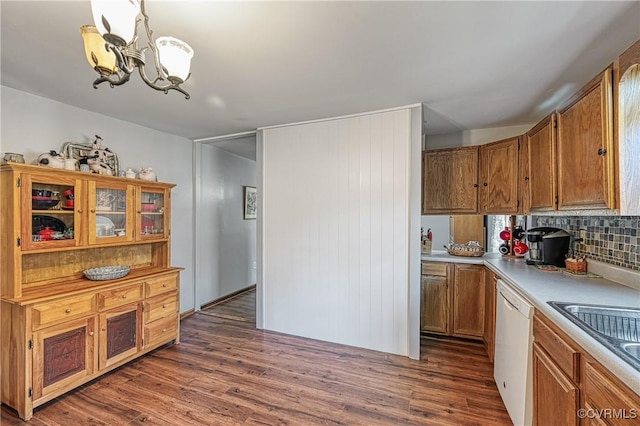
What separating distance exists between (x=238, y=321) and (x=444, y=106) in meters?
3.48

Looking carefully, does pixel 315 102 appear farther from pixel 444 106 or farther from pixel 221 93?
pixel 444 106

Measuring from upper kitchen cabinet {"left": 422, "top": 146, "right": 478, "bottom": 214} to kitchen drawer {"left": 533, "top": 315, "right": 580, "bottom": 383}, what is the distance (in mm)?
1950

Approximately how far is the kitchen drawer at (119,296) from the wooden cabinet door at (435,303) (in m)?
2.89

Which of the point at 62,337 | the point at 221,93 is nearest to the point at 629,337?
the point at 221,93

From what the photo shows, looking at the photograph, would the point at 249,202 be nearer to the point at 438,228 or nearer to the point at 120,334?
the point at 120,334

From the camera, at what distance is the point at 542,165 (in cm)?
238

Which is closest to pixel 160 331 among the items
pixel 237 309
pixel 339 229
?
pixel 237 309

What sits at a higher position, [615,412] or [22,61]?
[22,61]

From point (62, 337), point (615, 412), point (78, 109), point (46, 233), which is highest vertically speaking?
point (78, 109)

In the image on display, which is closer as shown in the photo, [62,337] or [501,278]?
[62,337]

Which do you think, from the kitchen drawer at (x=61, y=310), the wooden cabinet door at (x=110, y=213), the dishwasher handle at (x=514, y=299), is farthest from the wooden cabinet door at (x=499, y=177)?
the kitchen drawer at (x=61, y=310)

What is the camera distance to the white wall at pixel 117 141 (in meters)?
2.38

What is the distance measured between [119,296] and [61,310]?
1.39 ft

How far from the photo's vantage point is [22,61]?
6.38 ft
